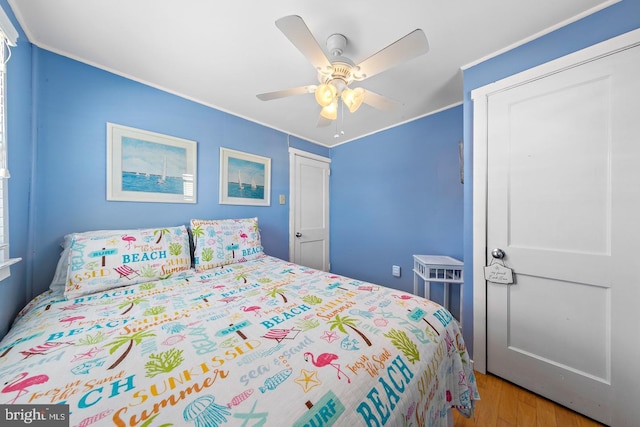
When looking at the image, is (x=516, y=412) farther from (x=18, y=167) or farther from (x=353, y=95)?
(x=18, y=167)

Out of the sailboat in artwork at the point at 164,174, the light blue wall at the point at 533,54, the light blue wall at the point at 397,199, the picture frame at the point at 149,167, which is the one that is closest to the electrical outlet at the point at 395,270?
the light blue wall at the point at 397,199

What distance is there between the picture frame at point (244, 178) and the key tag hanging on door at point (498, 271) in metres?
2.27

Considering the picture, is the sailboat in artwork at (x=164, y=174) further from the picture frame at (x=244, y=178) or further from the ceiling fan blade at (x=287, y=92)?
the ceiling fan blade at (x=287, y=92)

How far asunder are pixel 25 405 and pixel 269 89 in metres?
2.10

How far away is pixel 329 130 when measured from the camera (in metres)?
2.84

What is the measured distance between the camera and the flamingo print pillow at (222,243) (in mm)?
1733

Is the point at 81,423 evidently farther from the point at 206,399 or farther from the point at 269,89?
the point at 269,89

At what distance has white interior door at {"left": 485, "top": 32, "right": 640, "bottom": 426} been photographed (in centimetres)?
112

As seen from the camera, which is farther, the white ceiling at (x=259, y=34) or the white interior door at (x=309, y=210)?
the white interior door at (x=309, y=210)

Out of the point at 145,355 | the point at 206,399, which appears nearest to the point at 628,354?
the point at 206,399

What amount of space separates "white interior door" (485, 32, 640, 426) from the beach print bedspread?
70 cm

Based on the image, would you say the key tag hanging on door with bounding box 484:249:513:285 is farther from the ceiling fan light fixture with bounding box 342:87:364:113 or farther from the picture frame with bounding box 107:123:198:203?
the picture frame with bounding box 107:123:198:203

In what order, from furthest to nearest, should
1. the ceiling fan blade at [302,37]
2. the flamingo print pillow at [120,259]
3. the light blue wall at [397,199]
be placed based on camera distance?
the light blue wall at [397,199] → the flamingo print pillow at [120,259] → the ceiling fan blade at [302,37]

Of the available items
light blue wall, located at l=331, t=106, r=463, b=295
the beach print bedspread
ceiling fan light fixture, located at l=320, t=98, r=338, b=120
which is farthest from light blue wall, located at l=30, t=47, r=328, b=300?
light blue wall, located at l=331, t=106, r=463, b=295
